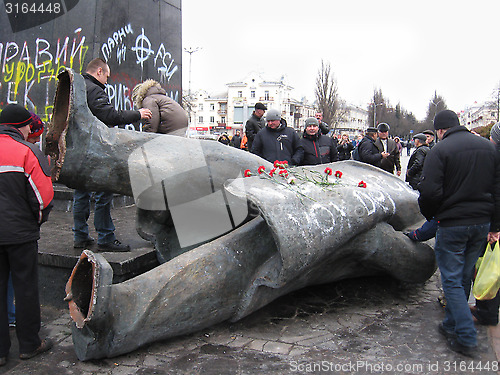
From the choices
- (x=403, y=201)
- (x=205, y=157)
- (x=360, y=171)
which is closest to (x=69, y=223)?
(x=205, y=157)

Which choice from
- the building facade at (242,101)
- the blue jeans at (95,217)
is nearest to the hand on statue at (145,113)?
the blue jeans at (95,217)

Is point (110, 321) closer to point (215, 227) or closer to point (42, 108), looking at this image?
point (215, 227)

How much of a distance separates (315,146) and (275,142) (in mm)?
795

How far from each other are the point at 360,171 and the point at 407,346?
1976 millimetres

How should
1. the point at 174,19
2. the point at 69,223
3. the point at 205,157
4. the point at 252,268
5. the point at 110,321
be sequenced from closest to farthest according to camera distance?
the point at 110,321 → the point at 252,268 → the point at 205,157 → the point at 69,223 → the point at 174,19

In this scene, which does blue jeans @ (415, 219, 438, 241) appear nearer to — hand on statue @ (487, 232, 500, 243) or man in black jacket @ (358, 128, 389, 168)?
hand on statue @ (487, 232, 500, 243)

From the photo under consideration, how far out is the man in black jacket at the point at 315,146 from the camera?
6863 mm

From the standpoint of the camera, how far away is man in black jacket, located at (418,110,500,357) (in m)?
3.57

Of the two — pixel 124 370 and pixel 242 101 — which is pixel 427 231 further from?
pixel 242 101

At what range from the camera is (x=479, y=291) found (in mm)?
3752

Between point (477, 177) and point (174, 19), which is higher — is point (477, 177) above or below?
below

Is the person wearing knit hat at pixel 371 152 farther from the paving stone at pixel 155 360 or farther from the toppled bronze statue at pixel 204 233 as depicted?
the paving stone at pixel 155 360

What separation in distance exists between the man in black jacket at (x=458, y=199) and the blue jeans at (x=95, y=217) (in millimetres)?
3038

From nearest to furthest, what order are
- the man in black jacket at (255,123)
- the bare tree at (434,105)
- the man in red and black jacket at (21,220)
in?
the man in red and black jacket at (21,220) < the man in black jacket at (255,123) < the bare tree at (434,105)
